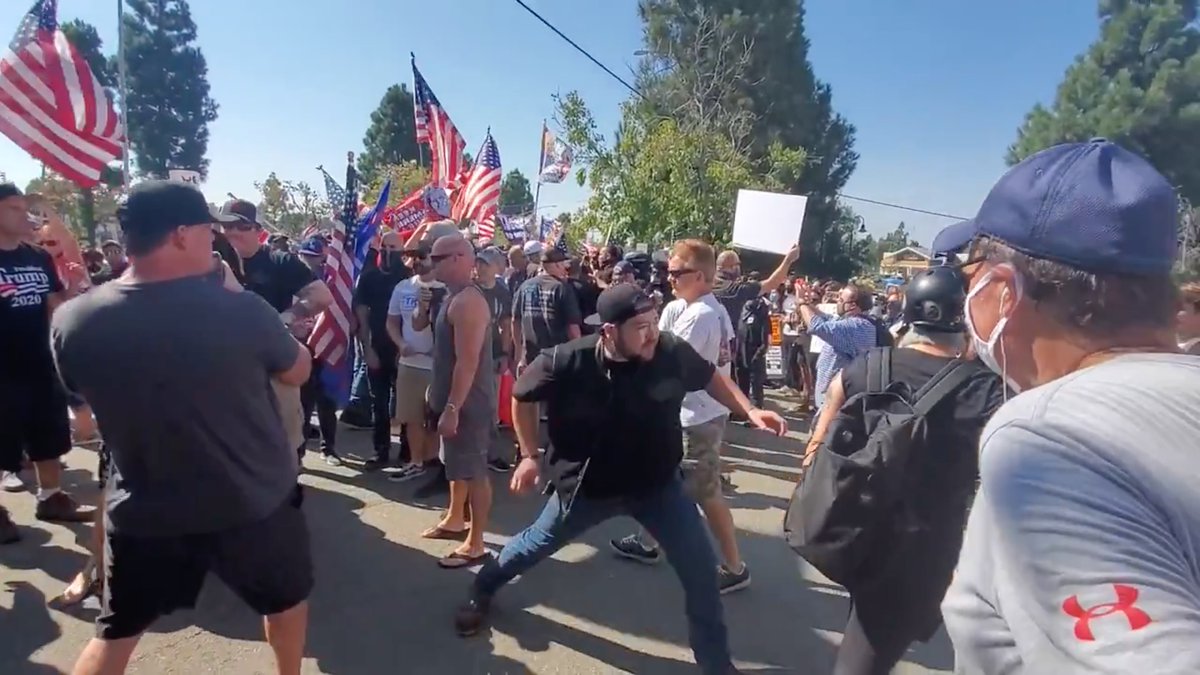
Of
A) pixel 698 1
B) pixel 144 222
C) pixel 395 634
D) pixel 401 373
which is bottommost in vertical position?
pixel 395 634

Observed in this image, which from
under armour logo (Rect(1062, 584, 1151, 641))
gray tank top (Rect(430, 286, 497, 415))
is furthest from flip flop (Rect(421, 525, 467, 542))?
under armour logo (Rect(1062, 584, 1151, 641))

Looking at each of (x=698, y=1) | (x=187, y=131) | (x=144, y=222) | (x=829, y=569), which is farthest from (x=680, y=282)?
(x=187, y=131)

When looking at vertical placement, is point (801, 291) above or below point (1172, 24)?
below

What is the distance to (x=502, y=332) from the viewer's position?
6.87 meters

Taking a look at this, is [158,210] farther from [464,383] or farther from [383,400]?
[383,400]

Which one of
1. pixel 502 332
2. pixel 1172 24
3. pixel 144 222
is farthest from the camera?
pixel 1172 24

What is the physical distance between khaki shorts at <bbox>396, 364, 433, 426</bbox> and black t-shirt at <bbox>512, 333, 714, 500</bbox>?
2.78 metres

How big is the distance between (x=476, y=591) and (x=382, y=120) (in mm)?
64364

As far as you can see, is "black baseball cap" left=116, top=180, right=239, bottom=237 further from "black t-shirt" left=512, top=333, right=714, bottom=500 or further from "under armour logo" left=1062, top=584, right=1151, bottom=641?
"under armour logo" left=1062, top=584, right=1151, bottom=641

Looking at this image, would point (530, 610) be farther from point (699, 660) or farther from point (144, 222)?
point (144, 222)

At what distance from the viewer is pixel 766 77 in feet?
114

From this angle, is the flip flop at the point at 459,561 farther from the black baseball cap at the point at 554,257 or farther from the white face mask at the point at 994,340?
the white face mask at the point at 994,340

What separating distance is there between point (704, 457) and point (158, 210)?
9.66ft

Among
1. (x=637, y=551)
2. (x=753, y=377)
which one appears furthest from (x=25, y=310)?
(x=753, y=377)
